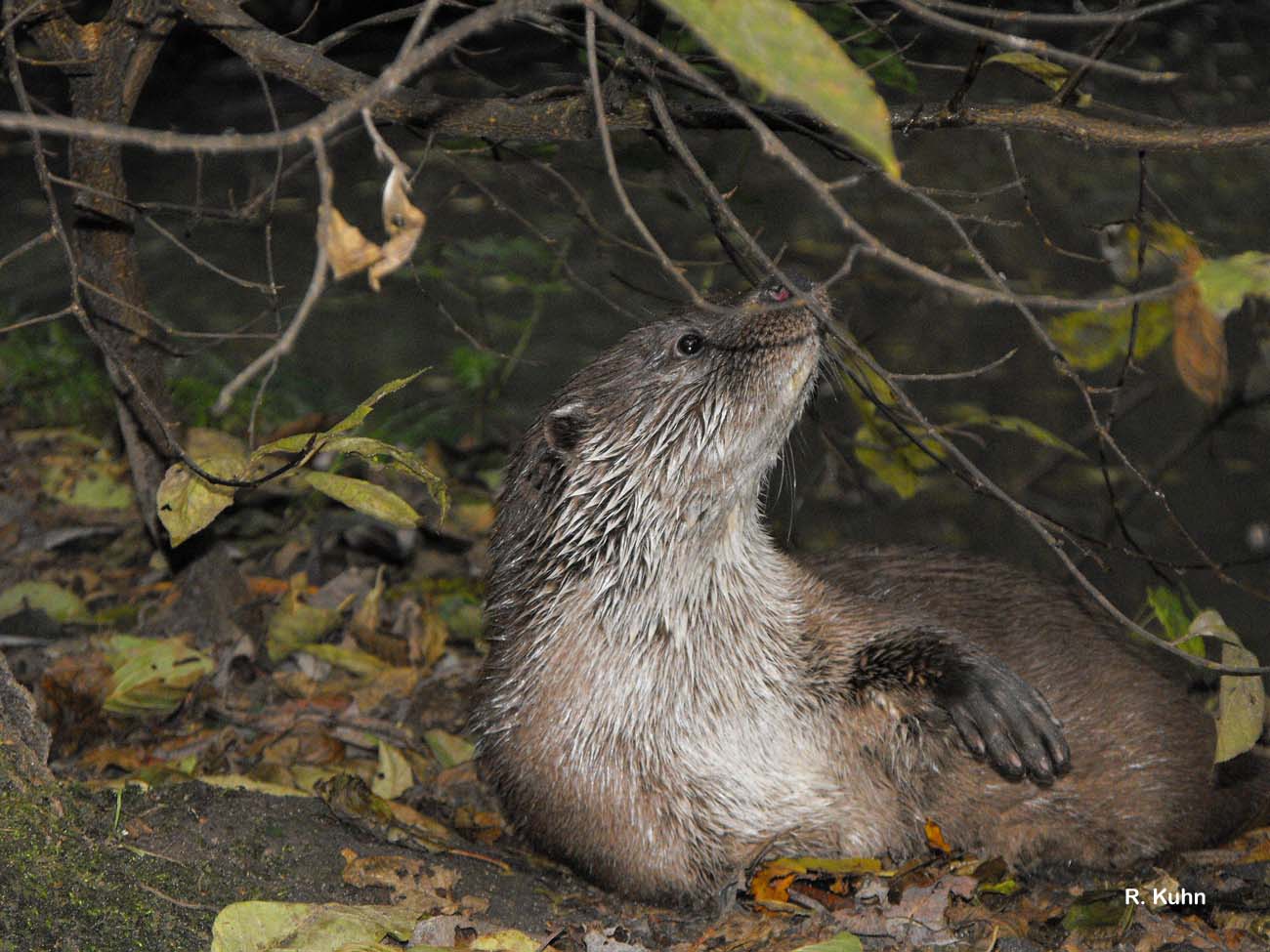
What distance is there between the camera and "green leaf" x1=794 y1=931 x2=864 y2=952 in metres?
2.23

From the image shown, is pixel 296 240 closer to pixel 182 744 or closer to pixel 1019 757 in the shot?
pixel 182 744

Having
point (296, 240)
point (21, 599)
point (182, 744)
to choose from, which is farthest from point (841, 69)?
point (296, 240)

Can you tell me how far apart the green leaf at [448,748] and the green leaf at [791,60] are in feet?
9.88

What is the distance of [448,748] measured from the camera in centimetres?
391

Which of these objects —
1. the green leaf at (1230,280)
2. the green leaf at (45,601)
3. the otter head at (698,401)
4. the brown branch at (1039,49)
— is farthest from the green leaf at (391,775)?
the green leaf at (1230,280)

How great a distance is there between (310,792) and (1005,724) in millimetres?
1817

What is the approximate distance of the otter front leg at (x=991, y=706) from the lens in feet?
9.16

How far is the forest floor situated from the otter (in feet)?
0.37

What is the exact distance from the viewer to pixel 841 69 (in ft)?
3.65

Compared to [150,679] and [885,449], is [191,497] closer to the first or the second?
[150,679]

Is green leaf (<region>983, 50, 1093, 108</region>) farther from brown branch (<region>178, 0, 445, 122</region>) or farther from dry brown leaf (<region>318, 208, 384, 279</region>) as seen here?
dry brown leaf (<region>318, 208, 384, 279</region>)

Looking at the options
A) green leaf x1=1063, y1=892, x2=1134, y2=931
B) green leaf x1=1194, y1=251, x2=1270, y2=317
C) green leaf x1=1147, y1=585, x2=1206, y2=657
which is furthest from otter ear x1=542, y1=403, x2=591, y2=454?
green leaf x1=1194, y1=251, x2=1270, y2=317

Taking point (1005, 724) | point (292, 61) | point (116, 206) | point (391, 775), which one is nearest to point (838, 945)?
point (1005, 724)

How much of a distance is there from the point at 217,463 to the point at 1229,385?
3.69m
